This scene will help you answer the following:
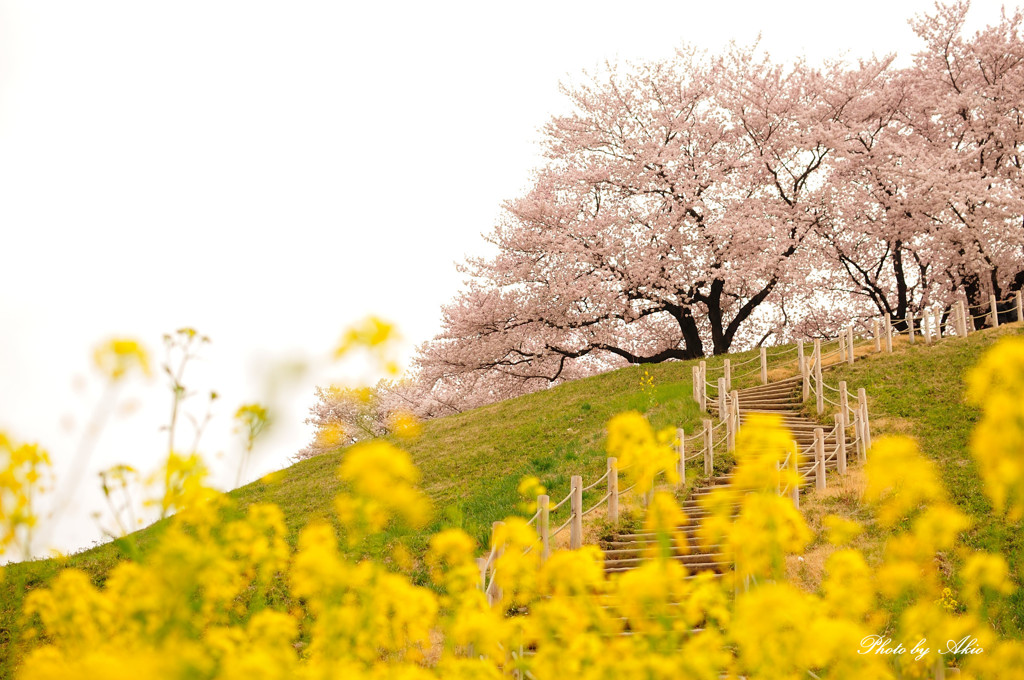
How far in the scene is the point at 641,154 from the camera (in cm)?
2517

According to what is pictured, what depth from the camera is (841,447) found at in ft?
42.0

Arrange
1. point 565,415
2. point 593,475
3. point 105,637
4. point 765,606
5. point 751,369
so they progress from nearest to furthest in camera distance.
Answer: point 765,606 < point 105,637 < point 593,475 < point 565,415 < point 751,369

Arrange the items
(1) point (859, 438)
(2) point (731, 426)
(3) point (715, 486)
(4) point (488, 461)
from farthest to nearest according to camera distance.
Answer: (4) point (488, 461), (2) point (731, 426), (1) point (859, 438), (3) point (715, 486)

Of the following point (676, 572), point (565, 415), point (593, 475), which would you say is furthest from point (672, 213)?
point (676, 572)

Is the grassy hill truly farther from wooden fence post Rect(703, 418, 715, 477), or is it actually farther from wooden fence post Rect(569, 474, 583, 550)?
wooden fence post Rect(569, 474, 583, 550)

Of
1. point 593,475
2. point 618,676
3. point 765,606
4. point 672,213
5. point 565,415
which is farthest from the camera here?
point 672,213

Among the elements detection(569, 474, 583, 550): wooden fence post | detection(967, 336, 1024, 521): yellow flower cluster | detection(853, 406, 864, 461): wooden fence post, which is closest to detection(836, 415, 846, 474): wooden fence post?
detection(853, 406, 864, 461): wooden fence post

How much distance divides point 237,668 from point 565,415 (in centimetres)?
1661

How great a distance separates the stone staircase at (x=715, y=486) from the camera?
9.98 m

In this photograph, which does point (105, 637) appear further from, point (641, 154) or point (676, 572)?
point (641, 154)

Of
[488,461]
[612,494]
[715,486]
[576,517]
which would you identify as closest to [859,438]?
[715,486]

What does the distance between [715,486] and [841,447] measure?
2314mm

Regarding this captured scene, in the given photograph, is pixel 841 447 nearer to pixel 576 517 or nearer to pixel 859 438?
pixel 859 438

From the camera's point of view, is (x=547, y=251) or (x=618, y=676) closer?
(x=618, y=676)
